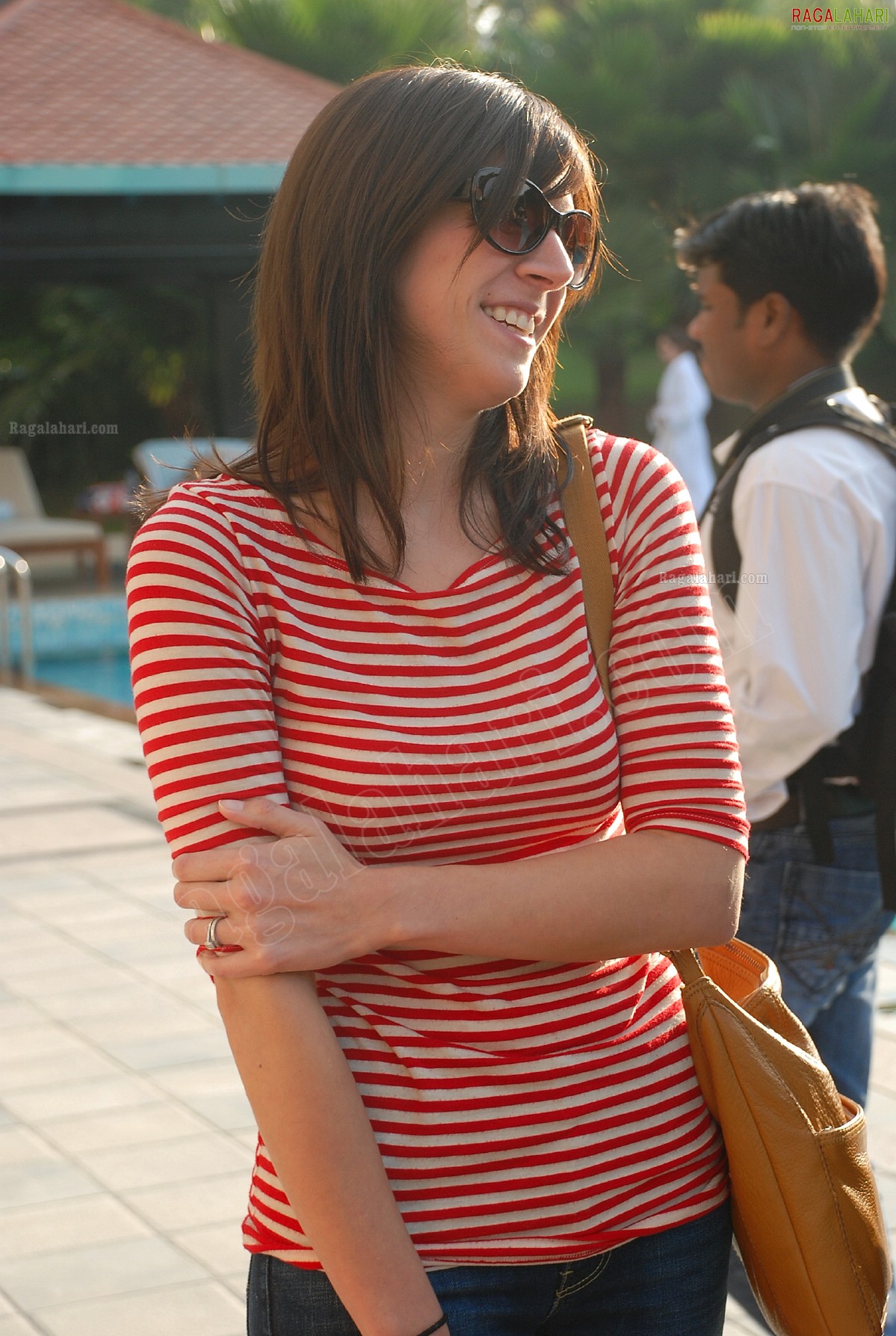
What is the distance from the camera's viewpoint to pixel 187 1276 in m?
2.85

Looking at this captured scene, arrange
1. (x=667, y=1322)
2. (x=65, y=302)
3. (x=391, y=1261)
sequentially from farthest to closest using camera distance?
(x=65, y=302), (x=667, y=1322), (x=391, y=1261)

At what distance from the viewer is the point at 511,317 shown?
4.49ft

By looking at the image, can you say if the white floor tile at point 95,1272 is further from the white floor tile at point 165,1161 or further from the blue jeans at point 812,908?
the blue jeans at point 812,908

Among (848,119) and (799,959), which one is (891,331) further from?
(799,959)

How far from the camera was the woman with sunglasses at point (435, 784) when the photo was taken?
4.01 feet

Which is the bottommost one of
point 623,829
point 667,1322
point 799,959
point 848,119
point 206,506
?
point 848,119

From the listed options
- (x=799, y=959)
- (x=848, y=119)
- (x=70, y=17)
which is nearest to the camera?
(x=799, y=959)

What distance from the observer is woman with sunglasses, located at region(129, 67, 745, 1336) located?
1.22m

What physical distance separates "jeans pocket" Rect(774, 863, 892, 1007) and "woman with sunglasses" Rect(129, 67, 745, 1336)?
1.04 metres

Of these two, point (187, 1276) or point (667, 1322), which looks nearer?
point (667, 1322)

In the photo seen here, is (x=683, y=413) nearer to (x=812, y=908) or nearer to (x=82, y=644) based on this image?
(x=82, y=644)

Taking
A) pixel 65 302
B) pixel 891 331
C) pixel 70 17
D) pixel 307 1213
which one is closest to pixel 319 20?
pixel 70 17

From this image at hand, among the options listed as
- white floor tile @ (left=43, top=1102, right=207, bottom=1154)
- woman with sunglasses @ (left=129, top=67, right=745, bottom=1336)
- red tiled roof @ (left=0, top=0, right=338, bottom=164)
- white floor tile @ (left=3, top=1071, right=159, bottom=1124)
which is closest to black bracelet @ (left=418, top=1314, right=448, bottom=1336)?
woman with sunglasses @ (left=129, top=67, right=745, bottom=1336)

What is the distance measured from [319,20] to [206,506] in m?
20.1
